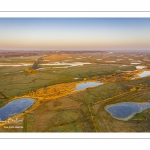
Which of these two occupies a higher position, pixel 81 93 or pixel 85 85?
pixel 85 85

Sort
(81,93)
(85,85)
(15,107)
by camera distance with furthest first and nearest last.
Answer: (85,85), (81,93), (15,107)

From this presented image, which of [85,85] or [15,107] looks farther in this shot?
[85,85]

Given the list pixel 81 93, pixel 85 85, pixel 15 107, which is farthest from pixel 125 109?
pixel 15 107

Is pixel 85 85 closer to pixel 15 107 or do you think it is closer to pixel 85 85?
pixel 85 85

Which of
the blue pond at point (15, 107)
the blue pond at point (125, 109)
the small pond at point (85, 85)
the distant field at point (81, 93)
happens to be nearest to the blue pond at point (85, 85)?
the small pond at point (85, 85)

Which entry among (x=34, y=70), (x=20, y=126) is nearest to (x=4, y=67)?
(x=34, y=70)
